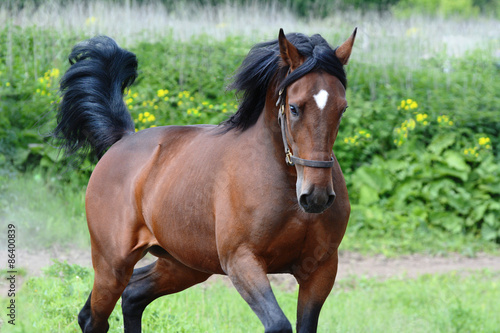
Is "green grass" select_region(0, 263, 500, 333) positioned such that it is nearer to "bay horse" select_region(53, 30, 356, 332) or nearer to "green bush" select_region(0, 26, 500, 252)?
"bay horse" select_region(53, 30, 356, 332)

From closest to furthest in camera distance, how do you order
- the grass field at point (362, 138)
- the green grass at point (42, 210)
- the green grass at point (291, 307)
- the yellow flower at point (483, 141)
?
the green grass at point (291, 307), the grass field at point (362, 138), the green grass at point (42, 210), the yellow flower at point (483, 141)

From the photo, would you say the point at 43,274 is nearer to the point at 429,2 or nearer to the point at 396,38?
the point at 396,38

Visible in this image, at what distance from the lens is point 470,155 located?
8.77 meters

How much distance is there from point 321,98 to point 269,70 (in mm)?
517

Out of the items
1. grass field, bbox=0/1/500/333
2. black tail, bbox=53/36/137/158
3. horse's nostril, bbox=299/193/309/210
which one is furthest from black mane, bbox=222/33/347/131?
grass field, bbox=0/1/500/333

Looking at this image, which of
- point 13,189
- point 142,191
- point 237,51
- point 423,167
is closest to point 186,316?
point 142,191

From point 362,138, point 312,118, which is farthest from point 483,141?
point 312,118

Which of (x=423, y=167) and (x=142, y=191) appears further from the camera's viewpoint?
(x=423, y=167)

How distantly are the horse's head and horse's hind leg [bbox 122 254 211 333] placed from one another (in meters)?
1.50

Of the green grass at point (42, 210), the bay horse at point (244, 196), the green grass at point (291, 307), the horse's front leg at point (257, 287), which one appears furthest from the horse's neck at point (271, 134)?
the green grass at point (42, 210)

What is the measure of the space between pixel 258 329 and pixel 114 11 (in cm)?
836

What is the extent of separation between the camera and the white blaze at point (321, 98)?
2846 mm

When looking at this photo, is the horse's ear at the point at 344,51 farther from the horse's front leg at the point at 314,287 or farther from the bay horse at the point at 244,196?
the horse's front leg at the point at 314,287

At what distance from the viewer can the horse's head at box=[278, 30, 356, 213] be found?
2805 millimetres
